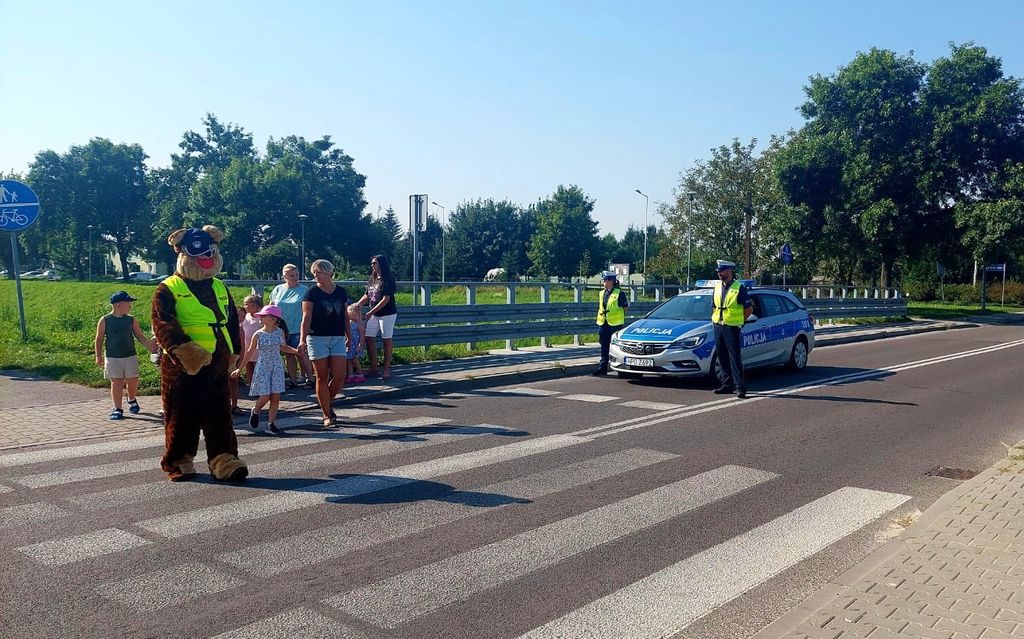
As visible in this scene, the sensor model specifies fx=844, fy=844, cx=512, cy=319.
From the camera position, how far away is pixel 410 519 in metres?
5.52

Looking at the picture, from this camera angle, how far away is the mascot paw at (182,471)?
21.2ft

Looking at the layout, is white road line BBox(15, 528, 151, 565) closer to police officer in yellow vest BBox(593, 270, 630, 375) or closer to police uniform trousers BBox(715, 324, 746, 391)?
police uniform trousers BBox(715, 324, 746, 391)

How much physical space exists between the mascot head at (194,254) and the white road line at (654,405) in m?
5.73

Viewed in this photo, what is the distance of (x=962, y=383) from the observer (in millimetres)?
13492

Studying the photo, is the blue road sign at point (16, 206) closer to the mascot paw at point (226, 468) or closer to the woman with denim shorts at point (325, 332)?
the woman with denim shorts at point (325, 332)

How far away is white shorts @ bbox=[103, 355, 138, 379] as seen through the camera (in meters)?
9.09

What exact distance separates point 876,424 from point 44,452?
846 centimetres

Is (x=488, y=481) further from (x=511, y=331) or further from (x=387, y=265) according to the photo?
(x=511, y=331)

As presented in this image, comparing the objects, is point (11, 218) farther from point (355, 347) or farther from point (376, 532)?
point (376, 532)

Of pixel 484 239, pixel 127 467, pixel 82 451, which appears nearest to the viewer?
pixel 127 467

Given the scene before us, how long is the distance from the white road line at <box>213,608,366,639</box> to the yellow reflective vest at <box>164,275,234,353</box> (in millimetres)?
3016

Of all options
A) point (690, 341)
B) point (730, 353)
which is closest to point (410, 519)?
point (730, 353)

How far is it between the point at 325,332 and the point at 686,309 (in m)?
7.03

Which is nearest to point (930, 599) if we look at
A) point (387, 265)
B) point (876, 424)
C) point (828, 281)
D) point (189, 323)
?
point (189, 323)
